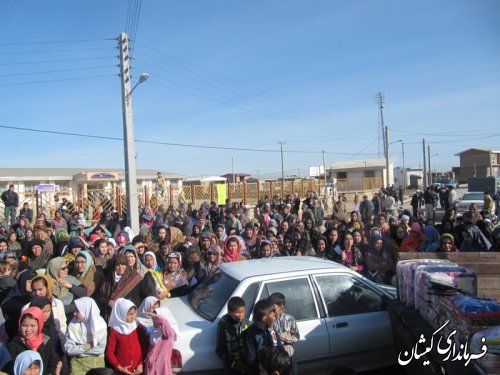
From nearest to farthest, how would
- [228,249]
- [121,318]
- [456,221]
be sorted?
[121,318]
[228,249]
[456,221]

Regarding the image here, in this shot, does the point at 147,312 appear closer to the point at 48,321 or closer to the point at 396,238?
the point at 48,321

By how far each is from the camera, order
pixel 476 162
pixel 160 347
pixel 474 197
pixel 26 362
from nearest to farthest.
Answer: pixel 26 362, pixel 160 347, pixel 474 197, pixel 476 162

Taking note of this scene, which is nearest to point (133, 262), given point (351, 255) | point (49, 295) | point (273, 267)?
point (49, 295)

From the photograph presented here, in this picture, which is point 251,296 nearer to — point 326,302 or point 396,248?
point 326,302

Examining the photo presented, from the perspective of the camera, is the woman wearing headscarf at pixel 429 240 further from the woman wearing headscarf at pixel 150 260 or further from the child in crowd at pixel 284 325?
the woman wearing headscarf at pixel 150 260

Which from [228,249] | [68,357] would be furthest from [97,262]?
[68,357]

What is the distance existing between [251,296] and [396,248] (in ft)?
14.2

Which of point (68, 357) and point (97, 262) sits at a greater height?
point (97, 262)

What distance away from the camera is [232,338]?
147 inches

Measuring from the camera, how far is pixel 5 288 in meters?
4.83

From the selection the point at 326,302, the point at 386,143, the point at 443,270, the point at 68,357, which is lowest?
the point at 68,357

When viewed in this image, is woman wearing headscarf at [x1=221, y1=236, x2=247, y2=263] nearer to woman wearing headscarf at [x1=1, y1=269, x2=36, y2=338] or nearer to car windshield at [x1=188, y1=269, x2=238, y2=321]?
car windshield at [x1=188, y1=269, x2=238, y2=321]

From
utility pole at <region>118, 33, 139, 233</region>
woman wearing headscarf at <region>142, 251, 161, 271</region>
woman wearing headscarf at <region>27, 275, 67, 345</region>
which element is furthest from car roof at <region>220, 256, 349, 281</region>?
utility pole at <region>118, 33, 139, 233</region>

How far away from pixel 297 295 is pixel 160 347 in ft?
4.90
